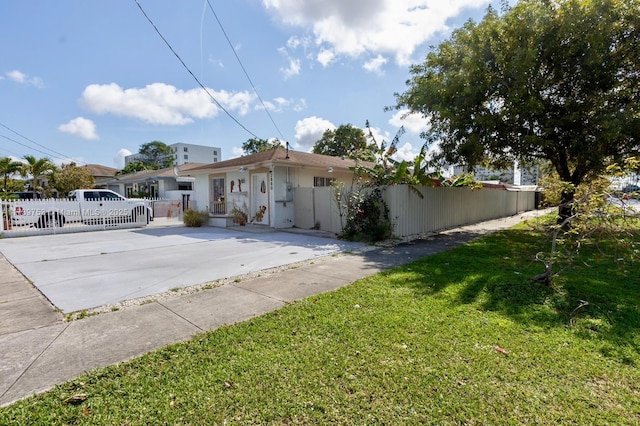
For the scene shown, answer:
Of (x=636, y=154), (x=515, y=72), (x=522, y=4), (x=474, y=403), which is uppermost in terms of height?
(x=522, y=4)

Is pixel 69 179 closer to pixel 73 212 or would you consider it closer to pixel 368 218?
pixel 73 212

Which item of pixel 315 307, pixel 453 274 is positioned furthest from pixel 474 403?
pixel 453 274

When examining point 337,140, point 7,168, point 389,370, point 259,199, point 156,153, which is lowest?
point 389,370

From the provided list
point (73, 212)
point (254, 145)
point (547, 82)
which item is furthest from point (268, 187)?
point (254, 145)

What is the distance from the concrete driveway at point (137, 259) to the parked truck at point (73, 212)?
1.21 m

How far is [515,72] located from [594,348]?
9.59 meters

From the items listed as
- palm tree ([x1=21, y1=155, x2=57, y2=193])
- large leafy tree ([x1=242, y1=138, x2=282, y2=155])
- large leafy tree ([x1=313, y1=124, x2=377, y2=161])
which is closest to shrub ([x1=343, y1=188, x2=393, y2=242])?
large leafy tree ([x1=313, y1=124, x2=377, y2=161])

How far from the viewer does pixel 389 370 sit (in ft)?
9.86

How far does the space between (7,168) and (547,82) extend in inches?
1647

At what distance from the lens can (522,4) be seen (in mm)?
10695

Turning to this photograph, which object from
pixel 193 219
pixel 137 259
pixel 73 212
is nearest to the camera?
pixel 137 259

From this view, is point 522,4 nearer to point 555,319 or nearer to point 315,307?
point 555,319

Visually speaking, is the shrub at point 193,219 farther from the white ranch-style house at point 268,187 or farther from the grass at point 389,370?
the grass at point 389,370

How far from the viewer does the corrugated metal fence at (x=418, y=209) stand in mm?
11516
